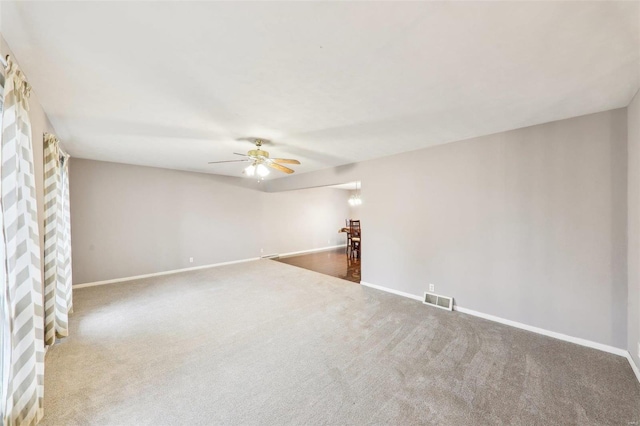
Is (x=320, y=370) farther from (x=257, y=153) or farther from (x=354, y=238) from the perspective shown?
(x=354, y=238)

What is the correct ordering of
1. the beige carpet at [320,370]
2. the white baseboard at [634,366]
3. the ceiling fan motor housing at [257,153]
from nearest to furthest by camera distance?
the beige carpet at [320,370]
the white baseboard at [634,366]
the ceiling fan motor housing at [257,153]

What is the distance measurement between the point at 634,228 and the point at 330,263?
5194 millimetres

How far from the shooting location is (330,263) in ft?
21.2

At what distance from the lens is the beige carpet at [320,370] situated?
5.45 ft

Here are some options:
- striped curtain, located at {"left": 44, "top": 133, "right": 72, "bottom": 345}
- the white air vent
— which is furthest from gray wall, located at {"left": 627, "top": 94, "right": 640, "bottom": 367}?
striped curtain, located at {"left": 44, "top": 133, "right": 72, "bottom": 345}

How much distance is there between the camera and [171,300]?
3.77m

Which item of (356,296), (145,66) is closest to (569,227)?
(356,296)

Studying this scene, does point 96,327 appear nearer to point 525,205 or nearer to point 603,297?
point 525,205

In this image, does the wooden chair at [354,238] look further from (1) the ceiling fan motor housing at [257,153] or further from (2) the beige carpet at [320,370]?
A: (1) the ceiling fan motor housing at [257,153]

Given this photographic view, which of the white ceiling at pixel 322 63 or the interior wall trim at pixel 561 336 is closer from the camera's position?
the white ceiling at pixel 322 63

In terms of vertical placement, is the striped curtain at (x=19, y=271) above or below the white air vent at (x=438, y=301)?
above

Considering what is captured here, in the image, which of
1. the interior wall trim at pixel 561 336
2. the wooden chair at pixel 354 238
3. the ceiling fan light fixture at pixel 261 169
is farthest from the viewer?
the wooden chair at pixel 354 238

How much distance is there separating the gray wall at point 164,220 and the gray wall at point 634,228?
6.73 m

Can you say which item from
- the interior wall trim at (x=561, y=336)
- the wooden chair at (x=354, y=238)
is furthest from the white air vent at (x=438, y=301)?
the wooden chair at (x=354, y=238)
